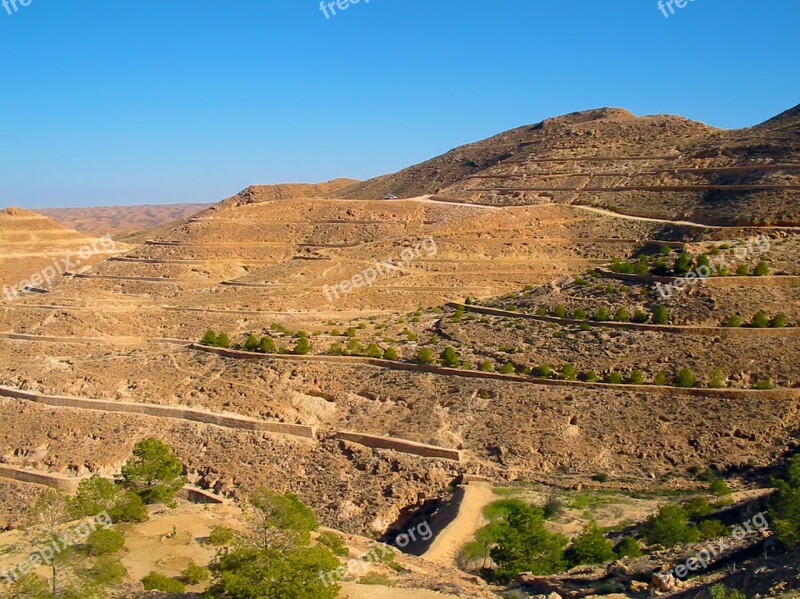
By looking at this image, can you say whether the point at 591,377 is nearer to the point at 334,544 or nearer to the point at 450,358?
the point at 450,358

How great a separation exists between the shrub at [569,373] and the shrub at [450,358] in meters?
3.66

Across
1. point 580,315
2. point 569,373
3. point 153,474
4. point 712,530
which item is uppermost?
point 580,315

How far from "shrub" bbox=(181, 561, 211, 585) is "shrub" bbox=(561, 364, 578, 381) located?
14298 millimetres

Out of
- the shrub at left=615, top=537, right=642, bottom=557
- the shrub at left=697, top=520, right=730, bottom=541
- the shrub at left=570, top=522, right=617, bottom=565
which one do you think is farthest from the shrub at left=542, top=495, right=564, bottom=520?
the shrub at left=697, top=520, right=730, bottom=541

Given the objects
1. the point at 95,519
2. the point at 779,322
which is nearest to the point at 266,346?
the point at 95,519

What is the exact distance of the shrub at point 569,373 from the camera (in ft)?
88.8

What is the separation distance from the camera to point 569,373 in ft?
88.9

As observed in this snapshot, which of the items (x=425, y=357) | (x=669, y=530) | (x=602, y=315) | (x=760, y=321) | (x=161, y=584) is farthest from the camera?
(x=602, y=315)

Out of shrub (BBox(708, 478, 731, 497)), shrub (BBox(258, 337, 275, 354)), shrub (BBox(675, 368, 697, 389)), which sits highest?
shrub (BBox(675, 368, 697, 389))

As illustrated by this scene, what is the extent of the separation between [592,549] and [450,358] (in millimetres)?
11301

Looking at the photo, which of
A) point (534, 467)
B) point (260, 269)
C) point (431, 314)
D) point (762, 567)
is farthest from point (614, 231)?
point (762, 567)

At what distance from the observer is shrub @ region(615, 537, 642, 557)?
60.2 feet

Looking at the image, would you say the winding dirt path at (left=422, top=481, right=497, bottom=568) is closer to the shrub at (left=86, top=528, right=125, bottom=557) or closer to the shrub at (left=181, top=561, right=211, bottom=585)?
the shrub at (left=181, top=561, right=211, bottom=585)

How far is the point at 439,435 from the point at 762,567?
39.9 ft
